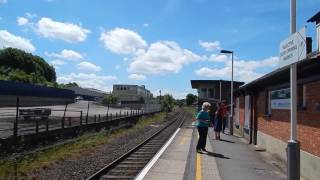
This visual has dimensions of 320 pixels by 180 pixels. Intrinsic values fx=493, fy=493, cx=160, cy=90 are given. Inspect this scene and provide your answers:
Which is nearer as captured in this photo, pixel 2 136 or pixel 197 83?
pixel 2 136

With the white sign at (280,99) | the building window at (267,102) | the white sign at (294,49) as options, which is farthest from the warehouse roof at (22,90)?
the white sign at (294,49)

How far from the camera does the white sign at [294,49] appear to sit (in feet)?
25.5

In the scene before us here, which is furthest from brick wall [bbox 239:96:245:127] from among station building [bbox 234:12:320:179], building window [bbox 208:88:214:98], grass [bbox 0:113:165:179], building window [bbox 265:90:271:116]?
building window [bbox 208:88:214:98]

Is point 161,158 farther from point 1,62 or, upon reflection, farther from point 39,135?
point 1,62

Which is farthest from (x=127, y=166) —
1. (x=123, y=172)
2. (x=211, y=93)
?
(x=211, y=93)

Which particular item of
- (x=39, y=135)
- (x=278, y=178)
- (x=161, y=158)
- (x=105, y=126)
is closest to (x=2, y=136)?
(x=39, y=135)

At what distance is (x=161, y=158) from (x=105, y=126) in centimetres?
1770

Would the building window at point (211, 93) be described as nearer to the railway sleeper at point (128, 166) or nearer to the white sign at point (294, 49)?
the railway sleeper at point (128, 166)

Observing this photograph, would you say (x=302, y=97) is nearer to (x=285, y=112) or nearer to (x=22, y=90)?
(x=285, y=112)

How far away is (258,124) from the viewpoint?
2072 centimetres

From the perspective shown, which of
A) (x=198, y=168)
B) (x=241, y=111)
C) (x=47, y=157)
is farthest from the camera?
(x=241, y=111)

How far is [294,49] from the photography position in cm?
810

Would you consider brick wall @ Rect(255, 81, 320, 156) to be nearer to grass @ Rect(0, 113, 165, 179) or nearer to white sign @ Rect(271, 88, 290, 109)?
white sign @ Rect(271, 88, 290, 109)

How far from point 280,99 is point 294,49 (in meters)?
7.98
